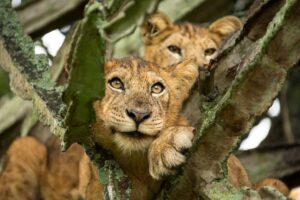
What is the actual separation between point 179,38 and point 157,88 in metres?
2.90

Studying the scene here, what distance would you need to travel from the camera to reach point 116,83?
495 cm

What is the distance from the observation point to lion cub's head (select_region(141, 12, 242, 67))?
7.68 meters

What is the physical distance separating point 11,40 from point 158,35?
437 centimetres

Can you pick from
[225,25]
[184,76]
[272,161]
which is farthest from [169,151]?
[225,25]

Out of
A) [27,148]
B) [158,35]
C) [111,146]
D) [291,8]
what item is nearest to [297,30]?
[291,8]

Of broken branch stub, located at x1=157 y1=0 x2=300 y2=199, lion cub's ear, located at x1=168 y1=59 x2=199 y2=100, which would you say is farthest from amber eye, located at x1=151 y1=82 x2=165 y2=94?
broken branch stub, located at x1=157 y1=0 x2=300 y2=199

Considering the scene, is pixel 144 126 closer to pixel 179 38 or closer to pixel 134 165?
pixel 134 165

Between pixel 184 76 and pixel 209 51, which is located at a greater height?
pixel 184 76

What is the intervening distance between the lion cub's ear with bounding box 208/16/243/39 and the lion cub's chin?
3.25 m

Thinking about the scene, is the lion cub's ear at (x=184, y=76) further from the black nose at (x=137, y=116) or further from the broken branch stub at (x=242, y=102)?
the broken branch stub at (x=242, y=102)

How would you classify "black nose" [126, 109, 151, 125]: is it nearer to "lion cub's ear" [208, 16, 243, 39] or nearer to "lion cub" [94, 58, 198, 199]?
"lion cub" [94, 58, 198, 199]

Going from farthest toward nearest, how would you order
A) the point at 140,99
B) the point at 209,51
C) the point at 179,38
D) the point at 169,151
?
the point at 179,38
the point at 209,51
the point at 140,99
the point at 169,151

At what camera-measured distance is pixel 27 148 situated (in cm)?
701

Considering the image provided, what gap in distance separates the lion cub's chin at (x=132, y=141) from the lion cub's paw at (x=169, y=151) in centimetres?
11
